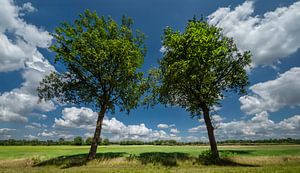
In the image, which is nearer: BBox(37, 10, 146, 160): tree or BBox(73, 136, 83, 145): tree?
BBox(37, 10, 146, 160): tree

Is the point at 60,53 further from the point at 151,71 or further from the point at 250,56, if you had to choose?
the point at 250,56

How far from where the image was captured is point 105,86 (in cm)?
3284

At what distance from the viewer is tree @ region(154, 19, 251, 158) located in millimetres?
29828

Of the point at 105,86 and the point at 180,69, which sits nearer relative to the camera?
the point at 180,69

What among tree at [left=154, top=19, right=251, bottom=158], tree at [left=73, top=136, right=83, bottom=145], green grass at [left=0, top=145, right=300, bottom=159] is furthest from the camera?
tree at [left=73, top=136, right=83, bottom=145]

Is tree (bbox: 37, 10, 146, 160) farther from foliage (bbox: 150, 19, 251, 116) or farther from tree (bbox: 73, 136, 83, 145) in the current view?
tree (bbox: 73, 136, 83, 145)

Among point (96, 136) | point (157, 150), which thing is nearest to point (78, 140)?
point (157, 150)

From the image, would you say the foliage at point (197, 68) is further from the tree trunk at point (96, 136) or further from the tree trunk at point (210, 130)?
the tree trunk at point (96, 136)

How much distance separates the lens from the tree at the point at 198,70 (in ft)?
97.9

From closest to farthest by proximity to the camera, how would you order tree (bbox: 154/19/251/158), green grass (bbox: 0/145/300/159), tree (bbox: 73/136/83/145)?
tree (bbox: 154/19/251/158)
green grass (bbox: 0/145/300/159)
tree (bbox: 73/136/83/145)

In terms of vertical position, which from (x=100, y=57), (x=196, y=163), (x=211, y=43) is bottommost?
(x=196, y=163)

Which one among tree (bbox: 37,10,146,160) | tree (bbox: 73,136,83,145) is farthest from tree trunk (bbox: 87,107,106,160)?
tree (bbox: 73,136,83,145)

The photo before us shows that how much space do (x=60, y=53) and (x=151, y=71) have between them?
12774mm

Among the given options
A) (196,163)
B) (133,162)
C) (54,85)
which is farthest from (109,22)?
(196,163)
